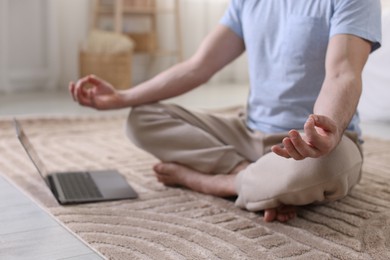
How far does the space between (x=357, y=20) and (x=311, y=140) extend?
1.12ft

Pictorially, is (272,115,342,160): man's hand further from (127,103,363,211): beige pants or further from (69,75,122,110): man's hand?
(69,75,122,110): man's hand

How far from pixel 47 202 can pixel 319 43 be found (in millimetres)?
616

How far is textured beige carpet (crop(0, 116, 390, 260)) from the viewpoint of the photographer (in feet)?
3.12

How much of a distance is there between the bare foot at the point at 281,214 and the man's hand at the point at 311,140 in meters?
0.26

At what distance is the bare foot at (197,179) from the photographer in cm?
124

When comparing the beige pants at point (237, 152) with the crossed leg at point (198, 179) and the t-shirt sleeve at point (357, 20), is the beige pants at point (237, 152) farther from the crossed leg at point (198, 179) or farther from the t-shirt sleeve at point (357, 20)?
the t-shirt sleeve at point (357, 20)

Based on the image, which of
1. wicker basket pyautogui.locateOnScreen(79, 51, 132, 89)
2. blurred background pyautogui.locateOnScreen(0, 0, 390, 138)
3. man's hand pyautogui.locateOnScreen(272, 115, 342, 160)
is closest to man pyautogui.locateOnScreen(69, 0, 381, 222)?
man's hand pyautogui.locateOnScreen(272, 115, 342, 160)

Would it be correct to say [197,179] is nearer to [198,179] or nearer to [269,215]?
[198,179]

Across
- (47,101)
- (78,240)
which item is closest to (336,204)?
(78,240)

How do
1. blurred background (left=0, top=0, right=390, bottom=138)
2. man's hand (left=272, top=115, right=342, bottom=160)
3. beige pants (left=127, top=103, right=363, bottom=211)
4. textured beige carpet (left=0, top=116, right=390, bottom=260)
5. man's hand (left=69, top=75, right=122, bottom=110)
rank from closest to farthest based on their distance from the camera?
1. man's hand (left=272, top=115, right=342, bottom=160)
2. textured beige carpet (left=0, top=116, right=390, bottom=260)
3. beige pants (left=127, top=103, right=363, bottom=211)
4. man's hand (left=69, top=75, right=122, bottom=110)
5. blurred background (left=0, top=0, right=390, bottom=138)

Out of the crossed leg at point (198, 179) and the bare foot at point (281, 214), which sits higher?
the bare foot at point (281, 214)

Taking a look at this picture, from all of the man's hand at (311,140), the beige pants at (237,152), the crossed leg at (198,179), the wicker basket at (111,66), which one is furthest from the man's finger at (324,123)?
the wicker basket at (111,66)

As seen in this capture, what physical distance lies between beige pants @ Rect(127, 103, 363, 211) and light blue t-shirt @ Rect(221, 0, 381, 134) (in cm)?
5

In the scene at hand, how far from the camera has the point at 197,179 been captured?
51.2 inches
